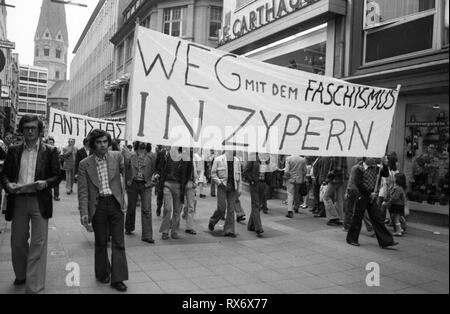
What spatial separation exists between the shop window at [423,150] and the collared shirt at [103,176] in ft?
23.8

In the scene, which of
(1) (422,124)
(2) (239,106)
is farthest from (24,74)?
(2) (239,106)

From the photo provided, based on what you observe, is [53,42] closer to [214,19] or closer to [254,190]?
[214,19]

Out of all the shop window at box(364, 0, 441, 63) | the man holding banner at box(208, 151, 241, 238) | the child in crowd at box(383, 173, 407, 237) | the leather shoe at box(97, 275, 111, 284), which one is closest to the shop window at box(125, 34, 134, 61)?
the shop window at box(364, 0, 441, 63)

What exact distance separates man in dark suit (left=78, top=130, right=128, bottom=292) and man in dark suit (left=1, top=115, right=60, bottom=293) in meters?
0.40

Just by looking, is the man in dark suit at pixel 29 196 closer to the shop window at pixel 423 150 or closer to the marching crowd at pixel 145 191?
the marching crowd at pixel 145 191

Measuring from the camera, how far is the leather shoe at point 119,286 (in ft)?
16.4

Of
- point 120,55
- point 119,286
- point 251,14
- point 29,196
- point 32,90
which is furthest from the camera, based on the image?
point 32,90

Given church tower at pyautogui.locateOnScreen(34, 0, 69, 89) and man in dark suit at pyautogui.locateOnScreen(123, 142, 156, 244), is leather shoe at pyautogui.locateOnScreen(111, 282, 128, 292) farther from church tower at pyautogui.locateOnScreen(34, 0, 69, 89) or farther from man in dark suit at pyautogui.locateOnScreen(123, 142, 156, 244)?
church tower at pyautogui.locateOnScreen(34, 0, 69, 89)

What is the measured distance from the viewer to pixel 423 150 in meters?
10.4

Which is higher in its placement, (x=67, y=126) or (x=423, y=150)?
(x=67, y=126)

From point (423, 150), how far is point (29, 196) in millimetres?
9138
